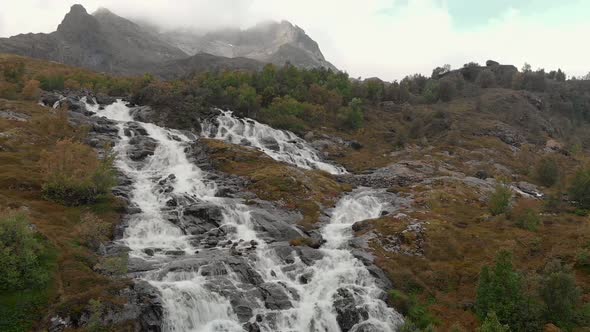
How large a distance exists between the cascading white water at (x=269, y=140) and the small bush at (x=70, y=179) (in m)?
42.3

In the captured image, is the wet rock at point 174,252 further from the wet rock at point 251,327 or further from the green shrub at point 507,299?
the green shrub at point 507,299

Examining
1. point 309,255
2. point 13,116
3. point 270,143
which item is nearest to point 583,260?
point 309,255

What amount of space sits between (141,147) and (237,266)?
146 ft

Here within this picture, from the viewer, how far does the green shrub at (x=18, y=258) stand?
30609mm

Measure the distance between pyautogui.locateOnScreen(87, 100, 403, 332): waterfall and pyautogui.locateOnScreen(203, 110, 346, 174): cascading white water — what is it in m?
25.1

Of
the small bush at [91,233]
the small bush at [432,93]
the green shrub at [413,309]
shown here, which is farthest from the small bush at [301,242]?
the small bush at [432,93]

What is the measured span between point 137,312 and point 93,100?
294 ft

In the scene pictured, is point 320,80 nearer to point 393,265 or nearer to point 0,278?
point 393,265

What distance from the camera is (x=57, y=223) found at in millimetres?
45812

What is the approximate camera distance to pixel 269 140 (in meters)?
101

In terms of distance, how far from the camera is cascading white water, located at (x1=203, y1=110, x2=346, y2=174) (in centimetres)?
9362

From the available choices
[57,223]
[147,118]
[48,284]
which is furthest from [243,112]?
[48,284]

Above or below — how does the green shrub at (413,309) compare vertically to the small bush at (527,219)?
below

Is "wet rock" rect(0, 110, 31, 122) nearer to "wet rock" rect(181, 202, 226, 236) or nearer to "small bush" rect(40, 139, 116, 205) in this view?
"small bush" rect(40, 139, 116, 205)
